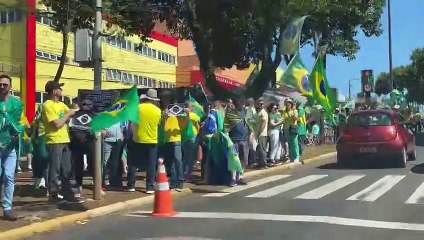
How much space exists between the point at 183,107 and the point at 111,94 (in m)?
1.67

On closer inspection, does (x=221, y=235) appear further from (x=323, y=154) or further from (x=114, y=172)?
(x=323, y=154)

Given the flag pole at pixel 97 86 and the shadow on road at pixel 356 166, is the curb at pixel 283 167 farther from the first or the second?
the flag pole at pixel 97 86

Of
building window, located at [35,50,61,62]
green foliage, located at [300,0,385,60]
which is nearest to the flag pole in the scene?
green foliage, located at [300,0,385,60]

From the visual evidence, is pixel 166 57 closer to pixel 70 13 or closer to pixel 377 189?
pixel 70 13

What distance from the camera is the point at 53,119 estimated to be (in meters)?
9.35

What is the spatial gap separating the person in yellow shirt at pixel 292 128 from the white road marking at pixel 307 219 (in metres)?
7.93

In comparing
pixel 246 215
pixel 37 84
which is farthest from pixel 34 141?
pixel 37 84

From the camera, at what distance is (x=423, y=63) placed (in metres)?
62.6

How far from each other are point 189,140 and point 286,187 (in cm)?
213

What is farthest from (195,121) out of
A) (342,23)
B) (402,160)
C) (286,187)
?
(342,23)

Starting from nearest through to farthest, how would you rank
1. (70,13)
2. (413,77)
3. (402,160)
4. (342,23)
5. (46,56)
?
(70,13)
(402,160)
(342,23)
(46,56)
(413,77)

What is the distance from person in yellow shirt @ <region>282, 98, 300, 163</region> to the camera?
17.1 m

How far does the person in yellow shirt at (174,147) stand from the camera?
11.7 metres

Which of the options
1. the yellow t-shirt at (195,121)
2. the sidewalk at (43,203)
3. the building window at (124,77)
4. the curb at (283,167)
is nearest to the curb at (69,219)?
the sidewalk at (43,203)
